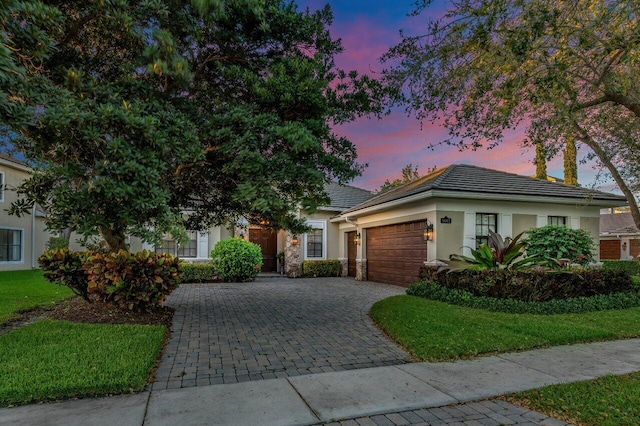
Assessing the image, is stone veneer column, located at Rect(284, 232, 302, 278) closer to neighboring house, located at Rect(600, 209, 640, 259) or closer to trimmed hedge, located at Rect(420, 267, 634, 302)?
trimmed hedge, located at Rect(420, 267, 634, 302)

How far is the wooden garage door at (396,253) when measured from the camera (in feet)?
39.9

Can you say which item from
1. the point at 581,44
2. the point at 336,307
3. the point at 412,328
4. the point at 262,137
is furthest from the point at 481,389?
the point at 581,44

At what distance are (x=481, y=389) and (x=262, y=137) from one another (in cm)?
430

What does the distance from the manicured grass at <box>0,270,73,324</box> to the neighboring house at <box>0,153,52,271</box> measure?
410cm

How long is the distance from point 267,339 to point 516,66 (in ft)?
20.8

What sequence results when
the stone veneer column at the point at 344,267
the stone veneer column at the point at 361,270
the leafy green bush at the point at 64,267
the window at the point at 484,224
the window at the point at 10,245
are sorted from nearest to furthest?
the leafy green bush at the point at 64,267 < the window at the point at 484,224 < the stone veneer column at the point at 361,270 < the window at the point at 10,245 < the stone veneer column at the point at 344,267

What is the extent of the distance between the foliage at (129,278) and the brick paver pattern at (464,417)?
479 centimetres

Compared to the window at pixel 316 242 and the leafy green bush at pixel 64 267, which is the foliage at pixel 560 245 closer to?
the window at pixel 316 242

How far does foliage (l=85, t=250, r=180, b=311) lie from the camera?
6.57m

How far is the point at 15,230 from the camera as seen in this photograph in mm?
16891

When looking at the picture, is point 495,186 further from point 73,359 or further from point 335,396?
point 73,359

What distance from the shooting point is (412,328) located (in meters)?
6.24

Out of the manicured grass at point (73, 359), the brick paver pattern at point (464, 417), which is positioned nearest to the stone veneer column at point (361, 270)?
the manicured grass at point (73, 359)

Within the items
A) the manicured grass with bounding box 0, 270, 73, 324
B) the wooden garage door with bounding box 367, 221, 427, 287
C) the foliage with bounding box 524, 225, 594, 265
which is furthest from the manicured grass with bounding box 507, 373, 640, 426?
the manicured grass with bounding box 0, 270, 73, 324
